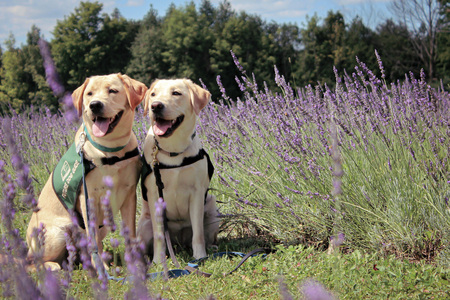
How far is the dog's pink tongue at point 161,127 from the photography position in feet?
10.1

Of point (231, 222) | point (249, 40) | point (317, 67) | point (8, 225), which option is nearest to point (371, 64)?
point (317, 67)

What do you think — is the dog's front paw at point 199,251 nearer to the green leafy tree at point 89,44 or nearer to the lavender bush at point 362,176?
the lavender bush at point 362,176

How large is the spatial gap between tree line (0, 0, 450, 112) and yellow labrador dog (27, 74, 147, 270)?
2325cm

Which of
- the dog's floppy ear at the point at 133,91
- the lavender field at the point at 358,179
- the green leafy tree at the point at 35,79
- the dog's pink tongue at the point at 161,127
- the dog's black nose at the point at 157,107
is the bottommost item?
the lavender field at the point at 358,179

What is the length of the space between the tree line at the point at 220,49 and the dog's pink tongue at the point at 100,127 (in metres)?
23.4

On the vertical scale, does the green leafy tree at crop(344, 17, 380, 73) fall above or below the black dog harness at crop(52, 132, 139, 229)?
A: above

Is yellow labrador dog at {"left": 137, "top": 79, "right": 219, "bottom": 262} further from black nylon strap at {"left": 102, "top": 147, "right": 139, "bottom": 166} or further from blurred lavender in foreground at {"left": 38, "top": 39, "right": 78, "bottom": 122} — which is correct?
blurred lavender in foreground at {"left": 38, "top": 39, "right": 78, "bottom": 122}

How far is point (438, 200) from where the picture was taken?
2.77 m

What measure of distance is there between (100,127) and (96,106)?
0.52 ft

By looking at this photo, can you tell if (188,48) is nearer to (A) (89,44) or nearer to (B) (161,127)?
(A) (89,44)

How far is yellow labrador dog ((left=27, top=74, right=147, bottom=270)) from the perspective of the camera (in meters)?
3.04

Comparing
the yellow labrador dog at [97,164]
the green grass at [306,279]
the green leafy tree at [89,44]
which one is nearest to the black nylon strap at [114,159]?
the yellow labrador dog at [97,164]

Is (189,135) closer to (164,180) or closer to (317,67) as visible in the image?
(164,180)

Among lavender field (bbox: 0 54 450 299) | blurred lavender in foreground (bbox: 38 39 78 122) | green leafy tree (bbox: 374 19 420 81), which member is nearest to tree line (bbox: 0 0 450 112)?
green leafy tree (bbox: 374 19 420 81)
